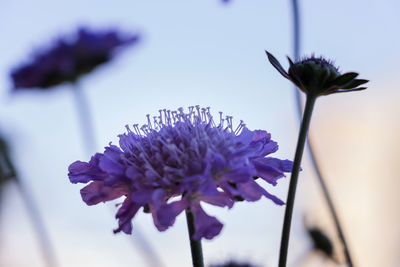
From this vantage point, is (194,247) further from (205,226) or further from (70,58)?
(70,58)

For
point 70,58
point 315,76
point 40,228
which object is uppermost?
point 70,58

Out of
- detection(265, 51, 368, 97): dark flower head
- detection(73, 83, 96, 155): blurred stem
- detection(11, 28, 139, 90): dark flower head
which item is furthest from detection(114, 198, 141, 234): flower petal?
detection(11, 28, 139, 90): dark flower head

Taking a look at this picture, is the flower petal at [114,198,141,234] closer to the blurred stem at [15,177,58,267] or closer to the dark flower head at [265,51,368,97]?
the dark flower head at [265,51,368,97]

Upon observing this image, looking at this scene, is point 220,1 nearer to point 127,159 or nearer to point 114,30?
point 127,159

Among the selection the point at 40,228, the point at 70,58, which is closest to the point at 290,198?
the point at 40,228

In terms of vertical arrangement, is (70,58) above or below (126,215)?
above

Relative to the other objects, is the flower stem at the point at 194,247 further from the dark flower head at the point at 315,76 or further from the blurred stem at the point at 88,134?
the blurred stem at the point at 88,134
